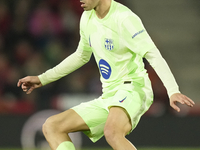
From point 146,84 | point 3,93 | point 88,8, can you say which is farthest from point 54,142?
point 3,93

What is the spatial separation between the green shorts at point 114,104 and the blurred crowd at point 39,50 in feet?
10.7

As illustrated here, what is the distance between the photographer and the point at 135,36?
10.5 ft

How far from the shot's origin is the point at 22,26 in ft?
24.4

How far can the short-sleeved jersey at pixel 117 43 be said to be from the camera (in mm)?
3242

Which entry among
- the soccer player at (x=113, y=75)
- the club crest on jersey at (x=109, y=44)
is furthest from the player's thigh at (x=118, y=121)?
the club crest on jersey at (x=109, y=44)

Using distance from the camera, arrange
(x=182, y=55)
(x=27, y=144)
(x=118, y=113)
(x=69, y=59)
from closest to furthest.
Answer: (x=118, y=113) → (x=69, y=59) → (x=27, y=144) → (x=182, y=55)

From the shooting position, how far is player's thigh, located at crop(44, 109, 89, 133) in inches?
133

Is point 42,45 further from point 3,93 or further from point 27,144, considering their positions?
point 27,144

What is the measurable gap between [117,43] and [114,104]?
507 millimetres

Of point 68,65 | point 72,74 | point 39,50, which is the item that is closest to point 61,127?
point 68,65

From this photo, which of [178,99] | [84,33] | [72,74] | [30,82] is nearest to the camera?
[178,99]

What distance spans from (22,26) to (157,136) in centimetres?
315

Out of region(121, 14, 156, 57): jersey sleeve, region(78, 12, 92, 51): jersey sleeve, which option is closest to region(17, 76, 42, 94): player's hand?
region(78, 12, 92, 51): jersey sleeve

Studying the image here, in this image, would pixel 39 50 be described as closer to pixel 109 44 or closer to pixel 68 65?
pixel 68 65
